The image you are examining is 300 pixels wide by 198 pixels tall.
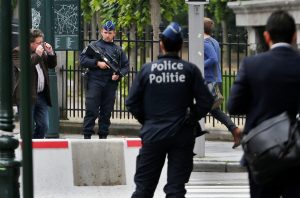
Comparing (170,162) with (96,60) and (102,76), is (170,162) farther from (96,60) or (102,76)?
(102,76)

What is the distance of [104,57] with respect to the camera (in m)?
17.2

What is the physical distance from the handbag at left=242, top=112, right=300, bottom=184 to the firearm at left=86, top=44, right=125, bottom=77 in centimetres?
955

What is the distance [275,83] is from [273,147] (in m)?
0.45

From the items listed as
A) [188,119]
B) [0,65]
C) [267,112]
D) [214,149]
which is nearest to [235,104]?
[267,112]

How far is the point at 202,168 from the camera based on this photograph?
15.9 metres

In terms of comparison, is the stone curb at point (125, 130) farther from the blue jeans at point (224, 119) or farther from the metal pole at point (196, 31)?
the metal pole at point (196, 31)

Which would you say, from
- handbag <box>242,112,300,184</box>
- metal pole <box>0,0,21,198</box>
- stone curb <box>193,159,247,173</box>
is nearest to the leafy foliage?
stone curb <box>193,159,247,173</box>

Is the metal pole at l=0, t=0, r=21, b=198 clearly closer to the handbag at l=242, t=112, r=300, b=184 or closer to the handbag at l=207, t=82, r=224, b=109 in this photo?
the handbag at l=242, t=112, r=300, b=184

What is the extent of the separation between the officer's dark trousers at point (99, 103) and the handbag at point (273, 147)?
9.71m

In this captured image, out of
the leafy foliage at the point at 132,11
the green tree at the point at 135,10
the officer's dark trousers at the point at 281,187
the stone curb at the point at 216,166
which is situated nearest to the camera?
the officer's dark trousers at the point at 281,187

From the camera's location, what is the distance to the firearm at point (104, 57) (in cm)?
1720

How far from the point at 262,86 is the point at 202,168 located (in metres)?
8.03

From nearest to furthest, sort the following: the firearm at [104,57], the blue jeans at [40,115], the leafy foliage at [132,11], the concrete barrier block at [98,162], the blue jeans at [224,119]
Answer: the concrete barrier block at [98,162] < the blue jeans at [224,119] < the blue jeans at [40,115] < the firearm at [104,57] < the leafy foliage at [132,11]

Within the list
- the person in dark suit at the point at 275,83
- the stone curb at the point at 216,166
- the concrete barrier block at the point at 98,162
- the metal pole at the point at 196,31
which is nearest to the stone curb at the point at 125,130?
the stone curb at the point at 216,166
